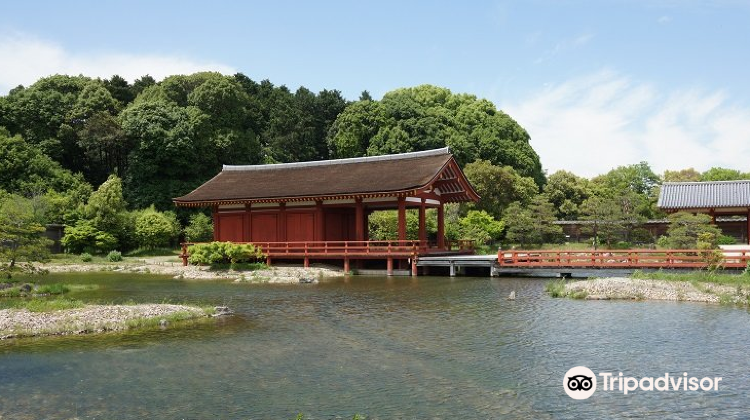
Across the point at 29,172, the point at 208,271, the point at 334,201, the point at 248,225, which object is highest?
the point at 29,172

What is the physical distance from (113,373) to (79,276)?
21572 mm

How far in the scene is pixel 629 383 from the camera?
9.80 metres

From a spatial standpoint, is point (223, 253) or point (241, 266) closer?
point (223, 253)

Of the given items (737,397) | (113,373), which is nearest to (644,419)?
(737,397)

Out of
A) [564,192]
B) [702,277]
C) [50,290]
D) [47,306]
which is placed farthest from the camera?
[564,192]

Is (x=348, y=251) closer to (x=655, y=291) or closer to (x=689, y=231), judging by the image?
(x=655, y=291)

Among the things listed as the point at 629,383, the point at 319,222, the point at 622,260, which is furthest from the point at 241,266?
the point at 629,383

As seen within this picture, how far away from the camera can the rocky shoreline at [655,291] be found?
18.1 meters

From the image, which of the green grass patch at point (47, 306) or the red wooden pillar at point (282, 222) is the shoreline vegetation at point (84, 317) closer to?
the green grass patch at point (47, 306)

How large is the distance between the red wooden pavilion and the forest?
18.6 feet

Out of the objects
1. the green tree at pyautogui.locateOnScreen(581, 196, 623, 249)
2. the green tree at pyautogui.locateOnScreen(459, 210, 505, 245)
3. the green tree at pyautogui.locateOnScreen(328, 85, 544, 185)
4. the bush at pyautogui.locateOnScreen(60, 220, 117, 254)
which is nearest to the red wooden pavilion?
the green tree at pyautogui.locateOnScreen(459, 210, 505, 245)

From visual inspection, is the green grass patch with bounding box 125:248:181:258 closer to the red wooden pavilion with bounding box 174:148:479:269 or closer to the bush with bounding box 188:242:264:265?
the red wooden pavilion with bounding box 174:148:479:269

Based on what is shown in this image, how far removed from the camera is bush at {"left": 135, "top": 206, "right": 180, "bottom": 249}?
135 ft

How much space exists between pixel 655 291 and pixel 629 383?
10.6 meters
